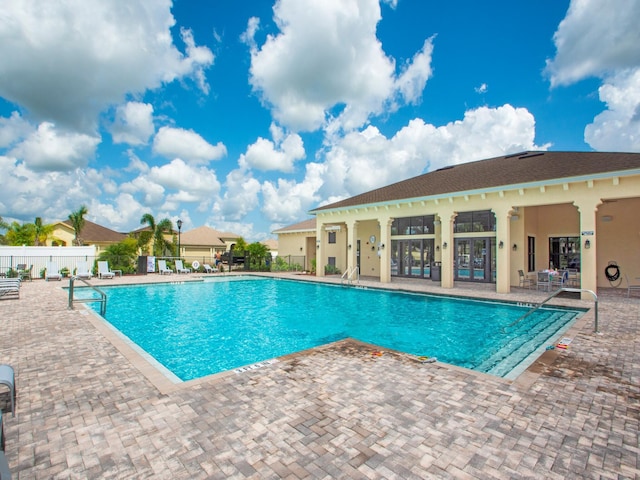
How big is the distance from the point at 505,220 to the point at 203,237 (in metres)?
35.2

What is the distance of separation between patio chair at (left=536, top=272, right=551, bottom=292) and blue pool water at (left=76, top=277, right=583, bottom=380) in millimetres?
3108

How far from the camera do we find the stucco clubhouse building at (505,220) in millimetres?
11773

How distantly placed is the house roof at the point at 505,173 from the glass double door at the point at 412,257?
3.41 m

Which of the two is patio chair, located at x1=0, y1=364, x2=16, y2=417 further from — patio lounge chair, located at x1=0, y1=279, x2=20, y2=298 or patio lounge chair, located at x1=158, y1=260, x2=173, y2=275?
patio lounge chair, located at x1=158, y1=260, x2=173, y2=275

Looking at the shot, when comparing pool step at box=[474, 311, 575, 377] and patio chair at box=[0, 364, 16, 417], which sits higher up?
patio chair at box=[0, 364, 16, 417]

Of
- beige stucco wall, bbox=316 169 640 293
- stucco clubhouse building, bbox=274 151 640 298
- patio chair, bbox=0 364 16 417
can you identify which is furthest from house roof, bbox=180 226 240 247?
patio chair, bbox=0 364 16 417

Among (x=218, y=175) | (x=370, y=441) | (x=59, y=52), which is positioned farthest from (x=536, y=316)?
→ (x=218, y=175)

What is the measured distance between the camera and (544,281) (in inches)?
577

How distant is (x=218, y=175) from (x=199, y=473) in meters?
27.3

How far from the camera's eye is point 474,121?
21.2 m

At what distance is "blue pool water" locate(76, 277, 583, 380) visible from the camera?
22.7 ft

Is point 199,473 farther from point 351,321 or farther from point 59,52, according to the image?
point 59,52

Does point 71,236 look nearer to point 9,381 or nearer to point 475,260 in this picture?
point 475,260

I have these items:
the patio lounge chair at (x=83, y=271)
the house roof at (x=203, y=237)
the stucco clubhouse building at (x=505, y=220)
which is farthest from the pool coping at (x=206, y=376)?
the house roof at (x=203, y=237)
